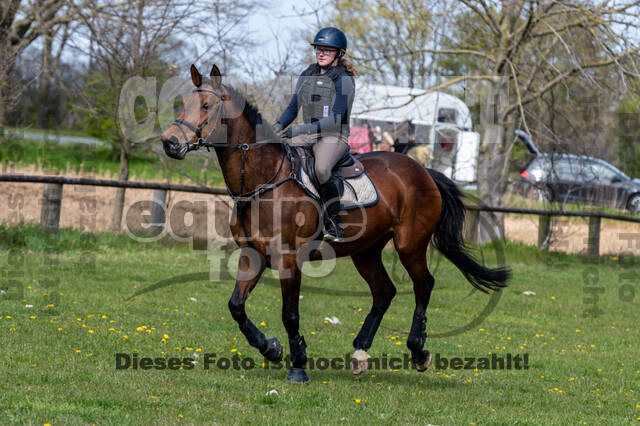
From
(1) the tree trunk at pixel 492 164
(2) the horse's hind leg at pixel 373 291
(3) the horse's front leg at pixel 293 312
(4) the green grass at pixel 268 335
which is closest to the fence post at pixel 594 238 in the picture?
(1) the tree trunk at pixel 492 164

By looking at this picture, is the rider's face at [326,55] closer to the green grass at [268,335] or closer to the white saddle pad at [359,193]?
the white saddle pad at [359,193]

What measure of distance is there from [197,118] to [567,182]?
1361cm

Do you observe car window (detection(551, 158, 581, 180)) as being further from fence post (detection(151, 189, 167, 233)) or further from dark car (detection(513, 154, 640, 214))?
fence post (detection(151, 189, 167, 233))

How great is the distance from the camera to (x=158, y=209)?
43.8 ft

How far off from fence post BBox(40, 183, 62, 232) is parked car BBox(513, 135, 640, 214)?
1028 centimetres

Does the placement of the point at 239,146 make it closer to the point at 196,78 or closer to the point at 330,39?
the point at 196,78

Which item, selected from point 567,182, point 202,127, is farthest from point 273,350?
point 567,182

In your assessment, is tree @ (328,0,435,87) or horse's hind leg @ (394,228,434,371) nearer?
horse's hind leg @ (394,228,434,371)

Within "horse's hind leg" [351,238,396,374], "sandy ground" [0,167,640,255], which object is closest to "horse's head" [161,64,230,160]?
"horse's hind leg" [351,238,396,374]

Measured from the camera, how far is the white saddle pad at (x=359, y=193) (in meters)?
6.50

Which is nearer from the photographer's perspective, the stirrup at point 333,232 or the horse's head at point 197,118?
the horse's head at point 197,118

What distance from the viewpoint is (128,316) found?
820cm

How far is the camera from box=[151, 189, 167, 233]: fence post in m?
13.3

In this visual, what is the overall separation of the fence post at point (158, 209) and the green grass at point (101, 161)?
0.70 meters
